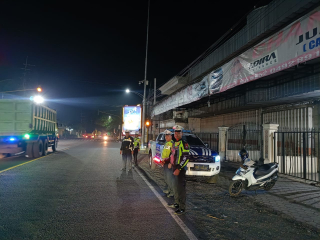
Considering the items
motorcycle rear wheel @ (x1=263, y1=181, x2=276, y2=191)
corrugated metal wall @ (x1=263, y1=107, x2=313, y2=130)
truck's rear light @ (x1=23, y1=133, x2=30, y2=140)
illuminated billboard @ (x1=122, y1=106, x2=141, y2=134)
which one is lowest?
motorcycle rear wheel @ (x1=263, y1=181, x2=276, y2=191)

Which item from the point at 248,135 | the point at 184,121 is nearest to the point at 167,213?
the point at 248,135

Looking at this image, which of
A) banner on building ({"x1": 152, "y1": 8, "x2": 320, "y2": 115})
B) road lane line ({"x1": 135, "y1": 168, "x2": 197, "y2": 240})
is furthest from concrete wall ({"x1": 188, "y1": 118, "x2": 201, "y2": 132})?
road lane line ({"x1": 135, "y1": 168, "x2": 197, "y2": 240})

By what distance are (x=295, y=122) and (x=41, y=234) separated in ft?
36.4

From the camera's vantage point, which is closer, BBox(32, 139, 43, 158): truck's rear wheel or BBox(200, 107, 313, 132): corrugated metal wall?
BBox(200, 107, 313, 132): corrugated metal wall

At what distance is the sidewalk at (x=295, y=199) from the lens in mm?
5746

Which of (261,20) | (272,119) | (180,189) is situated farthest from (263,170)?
(261,20)

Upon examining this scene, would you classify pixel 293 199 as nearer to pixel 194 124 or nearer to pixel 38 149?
pixel 38 149

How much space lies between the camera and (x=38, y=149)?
1691 cm

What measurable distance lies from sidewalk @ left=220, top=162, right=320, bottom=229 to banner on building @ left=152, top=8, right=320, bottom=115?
3.69 meters

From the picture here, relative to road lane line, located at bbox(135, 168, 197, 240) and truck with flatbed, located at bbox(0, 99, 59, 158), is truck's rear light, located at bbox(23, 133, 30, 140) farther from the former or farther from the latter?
road lane line, located at bbox(135, 168, 197, 240)

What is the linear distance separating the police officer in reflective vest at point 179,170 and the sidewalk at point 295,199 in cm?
228

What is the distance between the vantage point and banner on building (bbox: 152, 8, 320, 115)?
23.7 ft

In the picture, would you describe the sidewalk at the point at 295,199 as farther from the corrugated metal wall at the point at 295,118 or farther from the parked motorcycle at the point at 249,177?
the corrugated metal wall at the point at 295,118

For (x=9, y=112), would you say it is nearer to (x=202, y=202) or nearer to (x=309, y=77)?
(x=202, y=202)
